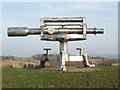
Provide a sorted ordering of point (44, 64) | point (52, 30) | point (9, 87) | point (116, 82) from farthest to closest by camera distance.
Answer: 1. point (44, 64)
2. point (52, 30)
3. point (116, 82)
4. point (9, 87)

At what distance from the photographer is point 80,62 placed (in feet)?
83.1

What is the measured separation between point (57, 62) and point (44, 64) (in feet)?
4.10

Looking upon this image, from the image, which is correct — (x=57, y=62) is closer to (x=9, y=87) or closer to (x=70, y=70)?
(x=70, y=70)

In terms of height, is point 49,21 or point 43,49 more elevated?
point 49,21

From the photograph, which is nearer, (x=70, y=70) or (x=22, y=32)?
(x=70, y=70)

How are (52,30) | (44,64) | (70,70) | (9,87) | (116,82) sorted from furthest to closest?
(44,64), (52,30), (70,70), (116,82), (9,87)

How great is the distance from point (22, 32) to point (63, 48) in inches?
133

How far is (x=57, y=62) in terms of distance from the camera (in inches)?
989

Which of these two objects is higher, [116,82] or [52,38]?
[52,38]

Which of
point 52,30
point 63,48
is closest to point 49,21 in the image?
point 52,30

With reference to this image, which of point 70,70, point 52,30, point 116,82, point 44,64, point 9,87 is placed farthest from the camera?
point 44,64

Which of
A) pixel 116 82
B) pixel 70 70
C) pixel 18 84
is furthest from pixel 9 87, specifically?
pixel 70 70

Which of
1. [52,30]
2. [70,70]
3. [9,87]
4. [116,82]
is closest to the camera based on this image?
[9,87]

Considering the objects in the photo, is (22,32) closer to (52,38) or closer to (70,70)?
(52,38)
